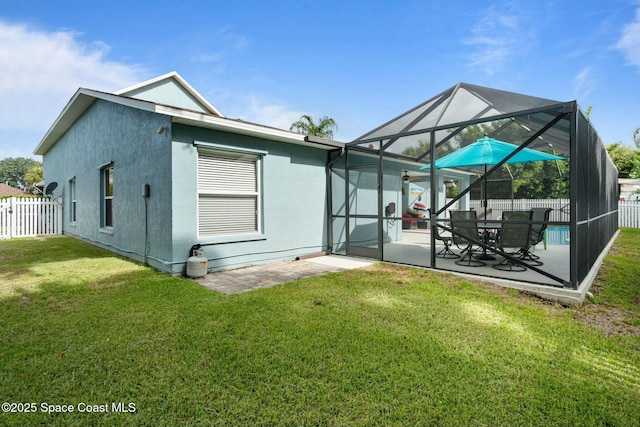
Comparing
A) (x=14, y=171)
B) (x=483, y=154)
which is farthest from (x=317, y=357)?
(x=14, y=171)

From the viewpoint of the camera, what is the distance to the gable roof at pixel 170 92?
1675cm

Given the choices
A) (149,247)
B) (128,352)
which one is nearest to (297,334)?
(128,352)

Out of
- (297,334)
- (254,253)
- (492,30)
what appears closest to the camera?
(297,334)

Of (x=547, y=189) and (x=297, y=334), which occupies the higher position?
(x=547, y=189)

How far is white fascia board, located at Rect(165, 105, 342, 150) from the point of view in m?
5.10

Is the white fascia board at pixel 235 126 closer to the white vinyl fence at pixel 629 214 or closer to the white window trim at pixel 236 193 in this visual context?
the white window trim at pixel 236 193

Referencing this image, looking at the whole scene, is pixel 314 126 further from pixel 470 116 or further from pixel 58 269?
pixel 58 269

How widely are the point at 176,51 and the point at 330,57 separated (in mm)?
7139

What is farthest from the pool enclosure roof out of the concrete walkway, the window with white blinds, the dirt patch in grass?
the concrete walkway

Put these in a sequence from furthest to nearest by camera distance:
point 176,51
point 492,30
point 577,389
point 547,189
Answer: point 176,51
point 547,189
point 492,30
point 577,389

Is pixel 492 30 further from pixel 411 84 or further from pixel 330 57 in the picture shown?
pixel 330 57

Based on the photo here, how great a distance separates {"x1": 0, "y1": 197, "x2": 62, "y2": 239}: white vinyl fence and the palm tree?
14.8m

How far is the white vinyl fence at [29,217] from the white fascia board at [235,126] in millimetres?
11262

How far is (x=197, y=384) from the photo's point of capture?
7.42 ft
